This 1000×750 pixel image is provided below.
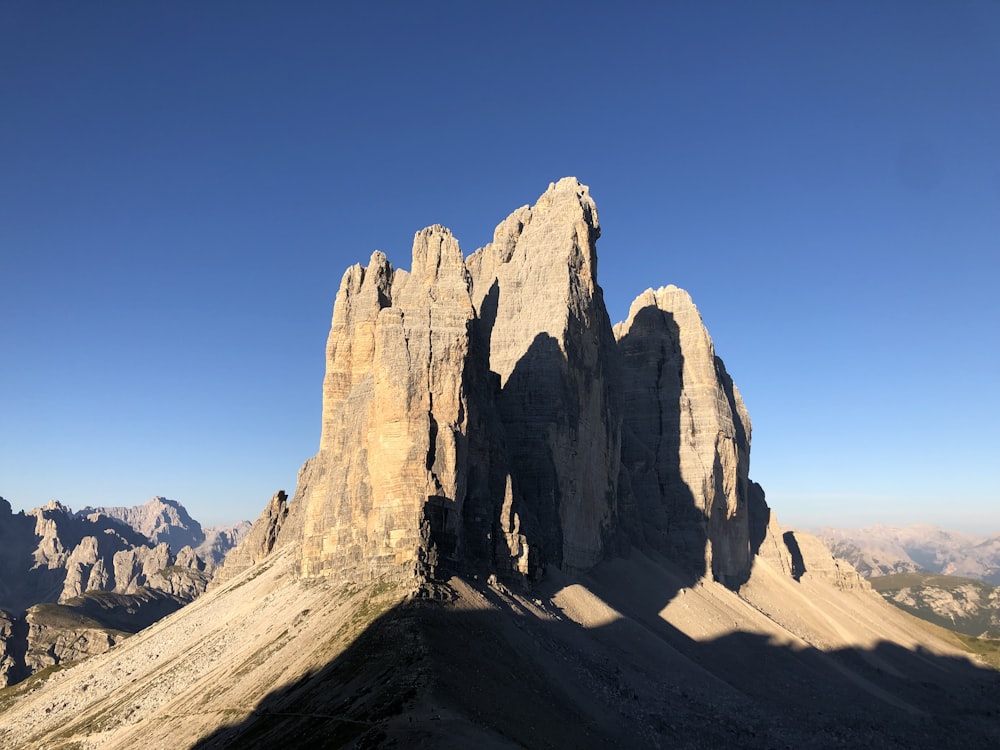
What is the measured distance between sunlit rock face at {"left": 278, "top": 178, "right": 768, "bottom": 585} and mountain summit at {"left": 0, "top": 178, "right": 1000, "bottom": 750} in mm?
313

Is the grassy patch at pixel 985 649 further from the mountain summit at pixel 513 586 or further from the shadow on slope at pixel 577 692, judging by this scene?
the shadow on slope at pixel 577 692

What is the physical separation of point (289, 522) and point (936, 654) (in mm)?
96221

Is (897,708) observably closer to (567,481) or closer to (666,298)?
(567,481)

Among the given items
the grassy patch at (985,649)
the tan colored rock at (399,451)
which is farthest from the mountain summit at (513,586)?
the grassy patch at (985,649)

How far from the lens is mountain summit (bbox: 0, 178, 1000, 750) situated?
176ft

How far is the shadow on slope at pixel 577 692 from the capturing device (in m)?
45.4

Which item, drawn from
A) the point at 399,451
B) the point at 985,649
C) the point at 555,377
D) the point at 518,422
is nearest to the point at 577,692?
the point at 399,451

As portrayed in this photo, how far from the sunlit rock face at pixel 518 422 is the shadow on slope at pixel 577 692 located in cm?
718

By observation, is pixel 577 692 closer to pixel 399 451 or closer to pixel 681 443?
pixel 399 451

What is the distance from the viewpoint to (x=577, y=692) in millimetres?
56469

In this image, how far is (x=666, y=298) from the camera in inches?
5541

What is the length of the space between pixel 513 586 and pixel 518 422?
24.4 meters

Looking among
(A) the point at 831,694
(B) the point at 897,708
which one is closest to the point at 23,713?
(A) the point at 831,694

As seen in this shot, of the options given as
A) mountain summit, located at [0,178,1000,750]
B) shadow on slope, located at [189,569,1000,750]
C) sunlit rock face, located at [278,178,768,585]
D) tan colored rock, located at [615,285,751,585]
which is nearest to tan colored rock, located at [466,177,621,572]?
sunlit rock face, located at [278,178,768,585]
